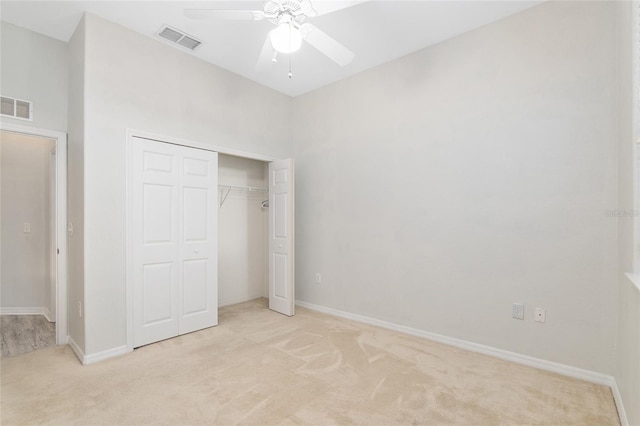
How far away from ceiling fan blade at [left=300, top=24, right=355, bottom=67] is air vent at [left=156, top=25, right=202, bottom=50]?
158 centimetres

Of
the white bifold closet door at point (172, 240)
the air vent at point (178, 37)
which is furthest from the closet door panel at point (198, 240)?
the air vent at point (178, 37)

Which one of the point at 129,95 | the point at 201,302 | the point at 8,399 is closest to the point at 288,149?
the point at 129,95

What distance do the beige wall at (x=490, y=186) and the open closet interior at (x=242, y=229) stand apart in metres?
1.33

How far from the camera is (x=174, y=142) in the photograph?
322 cm

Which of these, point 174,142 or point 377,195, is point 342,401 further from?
point 174,142

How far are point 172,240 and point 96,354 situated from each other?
46.0 inches

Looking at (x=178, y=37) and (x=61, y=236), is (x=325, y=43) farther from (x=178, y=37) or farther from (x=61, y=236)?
(x=61, y=236)

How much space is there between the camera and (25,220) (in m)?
4.17

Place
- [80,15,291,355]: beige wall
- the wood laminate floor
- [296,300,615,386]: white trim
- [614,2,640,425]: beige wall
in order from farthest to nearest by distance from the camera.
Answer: the wood laminate floor
[80,15,291,355]: beige wall
[296,300,615,386]: white trim
[614,2,640,425]: beige wall

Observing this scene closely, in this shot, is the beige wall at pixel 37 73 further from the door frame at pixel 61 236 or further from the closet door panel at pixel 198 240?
the closet door panel at pixel 198 240

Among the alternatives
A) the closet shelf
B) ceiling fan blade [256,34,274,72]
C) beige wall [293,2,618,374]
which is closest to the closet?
the closet shelf

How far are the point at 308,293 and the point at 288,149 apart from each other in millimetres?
2112

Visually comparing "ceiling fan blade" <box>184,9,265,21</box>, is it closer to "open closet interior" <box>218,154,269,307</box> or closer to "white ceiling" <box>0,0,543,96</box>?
"white ceiling" <box>0,0,543,96</box>

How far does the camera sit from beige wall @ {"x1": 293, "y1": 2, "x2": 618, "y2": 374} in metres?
2.31
